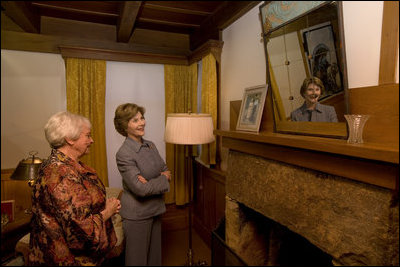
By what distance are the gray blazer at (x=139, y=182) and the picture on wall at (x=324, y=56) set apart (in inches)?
51.4

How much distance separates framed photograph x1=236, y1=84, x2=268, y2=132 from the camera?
1554mm

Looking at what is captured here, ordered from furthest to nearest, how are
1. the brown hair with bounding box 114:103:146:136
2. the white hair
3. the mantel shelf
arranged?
the brown hair with bounding box 114:103:146:136, the white hair, the mantel shelf

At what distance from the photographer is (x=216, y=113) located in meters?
2.46

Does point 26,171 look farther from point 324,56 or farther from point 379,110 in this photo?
point 379,110

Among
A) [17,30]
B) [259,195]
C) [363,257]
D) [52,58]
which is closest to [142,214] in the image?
[259,195]

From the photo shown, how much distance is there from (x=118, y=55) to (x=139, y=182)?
5.46 feet

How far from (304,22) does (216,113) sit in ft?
4.44

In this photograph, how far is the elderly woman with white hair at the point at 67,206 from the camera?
1.16 meters

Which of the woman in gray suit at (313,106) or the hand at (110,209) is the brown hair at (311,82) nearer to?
the woman in gray suit at (313,106)

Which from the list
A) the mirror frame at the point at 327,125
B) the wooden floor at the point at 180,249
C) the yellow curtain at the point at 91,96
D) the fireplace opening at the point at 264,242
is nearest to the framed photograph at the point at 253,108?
the mirror frame at the point at 327,125

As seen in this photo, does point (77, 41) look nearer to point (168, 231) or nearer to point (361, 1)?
point (168, 231)

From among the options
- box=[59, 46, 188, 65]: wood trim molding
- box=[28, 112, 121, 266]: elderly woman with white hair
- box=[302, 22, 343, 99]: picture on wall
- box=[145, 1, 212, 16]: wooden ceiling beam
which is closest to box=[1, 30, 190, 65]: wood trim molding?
box=[59, 46, 188, 65]: wood trim molding

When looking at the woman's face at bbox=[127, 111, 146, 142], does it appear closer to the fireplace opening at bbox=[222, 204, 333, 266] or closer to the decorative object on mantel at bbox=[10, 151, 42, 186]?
the decorative object on mantel at bbox=[10, 151, 42, 186]

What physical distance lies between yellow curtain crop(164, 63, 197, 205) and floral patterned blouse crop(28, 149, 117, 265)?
1.74 meters
